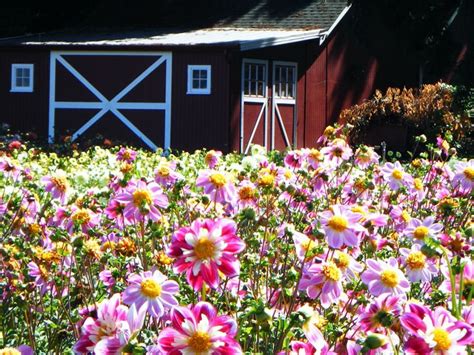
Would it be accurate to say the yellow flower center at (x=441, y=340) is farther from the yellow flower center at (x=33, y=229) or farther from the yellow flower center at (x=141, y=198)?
the yellow flower center at (x=33, y=229)

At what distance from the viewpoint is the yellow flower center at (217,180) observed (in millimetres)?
3361

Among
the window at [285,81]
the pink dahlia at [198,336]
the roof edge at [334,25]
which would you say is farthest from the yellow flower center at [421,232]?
the roof edge at [334,25]

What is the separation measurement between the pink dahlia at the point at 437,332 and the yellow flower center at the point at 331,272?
0.54 m

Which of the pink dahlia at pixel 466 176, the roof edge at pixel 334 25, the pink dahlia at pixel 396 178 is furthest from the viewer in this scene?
the roof edge at pixel 334 25

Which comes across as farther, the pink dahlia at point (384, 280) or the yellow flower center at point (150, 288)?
the pink dahlia at point (384, 280)

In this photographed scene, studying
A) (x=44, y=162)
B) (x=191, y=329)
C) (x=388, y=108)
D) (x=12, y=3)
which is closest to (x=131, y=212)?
(x=191, y=329)

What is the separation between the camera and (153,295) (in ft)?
7.45

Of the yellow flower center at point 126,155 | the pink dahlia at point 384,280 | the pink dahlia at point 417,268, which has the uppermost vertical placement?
the pink dahlia at point 384,280

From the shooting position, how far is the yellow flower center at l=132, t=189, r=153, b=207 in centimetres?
295

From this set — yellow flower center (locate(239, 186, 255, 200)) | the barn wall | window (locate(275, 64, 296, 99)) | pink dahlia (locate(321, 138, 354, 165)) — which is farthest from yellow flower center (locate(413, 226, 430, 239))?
window (locate(275, 64, 296, 99))

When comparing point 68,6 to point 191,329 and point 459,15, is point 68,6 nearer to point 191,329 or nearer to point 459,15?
point 459,15

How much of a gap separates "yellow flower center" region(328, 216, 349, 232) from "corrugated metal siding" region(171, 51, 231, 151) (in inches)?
699

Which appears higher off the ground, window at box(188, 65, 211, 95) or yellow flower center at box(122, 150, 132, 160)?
yellow flower center at box(122, 150, 132, 160)

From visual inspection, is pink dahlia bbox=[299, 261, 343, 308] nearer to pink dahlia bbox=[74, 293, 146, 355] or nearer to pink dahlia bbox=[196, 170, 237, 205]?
pink dahlia bbox=[74, 293, 146, 355]
